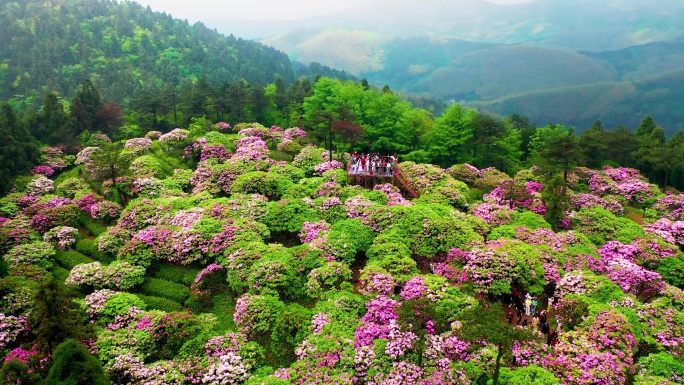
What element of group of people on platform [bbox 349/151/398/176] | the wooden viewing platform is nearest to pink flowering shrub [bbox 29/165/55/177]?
the wooden viewing platform

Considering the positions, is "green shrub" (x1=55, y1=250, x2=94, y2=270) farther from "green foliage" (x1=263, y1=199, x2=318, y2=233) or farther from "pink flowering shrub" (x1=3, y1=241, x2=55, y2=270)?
"green foliage" (x1=263, y1=199, x2=318, y2=233)

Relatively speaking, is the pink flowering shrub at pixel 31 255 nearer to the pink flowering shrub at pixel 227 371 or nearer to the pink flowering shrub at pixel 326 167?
the pink flowering shrub at pixel 227 371

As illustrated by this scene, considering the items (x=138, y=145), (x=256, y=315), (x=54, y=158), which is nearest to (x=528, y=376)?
(x=256, y=315)

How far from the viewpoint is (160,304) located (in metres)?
24.2

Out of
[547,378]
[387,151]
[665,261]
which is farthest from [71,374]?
[387,151]

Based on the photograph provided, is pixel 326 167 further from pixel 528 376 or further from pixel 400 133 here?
pixel 528 376

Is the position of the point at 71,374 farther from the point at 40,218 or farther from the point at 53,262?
the point at 40,218

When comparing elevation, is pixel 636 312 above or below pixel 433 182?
below

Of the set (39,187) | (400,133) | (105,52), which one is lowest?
(39,187)

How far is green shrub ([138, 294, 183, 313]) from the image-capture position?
23969 mm

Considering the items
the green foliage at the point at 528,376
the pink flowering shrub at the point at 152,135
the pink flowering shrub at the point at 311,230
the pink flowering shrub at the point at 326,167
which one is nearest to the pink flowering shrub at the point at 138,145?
the pink flowering shrub at the point at 152,135

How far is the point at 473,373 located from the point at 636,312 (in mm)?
10075

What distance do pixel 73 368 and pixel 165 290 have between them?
9324 millimetres

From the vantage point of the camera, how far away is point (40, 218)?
31.0 metres
